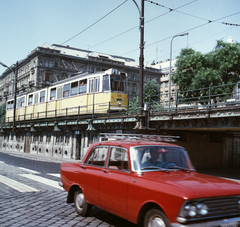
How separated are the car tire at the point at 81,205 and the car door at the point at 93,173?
203mm

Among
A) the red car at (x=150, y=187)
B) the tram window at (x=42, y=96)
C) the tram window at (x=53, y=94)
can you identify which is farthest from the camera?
the tram window at (x=42, y=96)

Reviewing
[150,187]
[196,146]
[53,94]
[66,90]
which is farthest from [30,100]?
[150,187]

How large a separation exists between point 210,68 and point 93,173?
3205 centimetres

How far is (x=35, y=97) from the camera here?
33.3m

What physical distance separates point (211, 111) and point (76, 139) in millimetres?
16457

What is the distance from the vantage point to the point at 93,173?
5770mm

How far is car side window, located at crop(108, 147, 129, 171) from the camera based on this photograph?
17.0ft

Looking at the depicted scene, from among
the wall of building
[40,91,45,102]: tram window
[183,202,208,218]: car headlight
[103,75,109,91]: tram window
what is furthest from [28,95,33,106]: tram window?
[183,202,208,218]: car headlight

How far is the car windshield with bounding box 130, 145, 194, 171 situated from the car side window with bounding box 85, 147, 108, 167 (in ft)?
2.80

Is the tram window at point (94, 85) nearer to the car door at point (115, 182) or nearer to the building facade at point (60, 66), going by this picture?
the car door at point (115, 182)

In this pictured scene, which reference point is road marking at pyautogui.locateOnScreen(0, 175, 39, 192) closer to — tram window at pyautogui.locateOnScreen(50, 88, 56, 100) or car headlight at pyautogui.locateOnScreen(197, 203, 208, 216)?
car headlight at pyautogui.locateOnScreen(197, 203, 208, 216)

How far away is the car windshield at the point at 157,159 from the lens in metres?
5.01

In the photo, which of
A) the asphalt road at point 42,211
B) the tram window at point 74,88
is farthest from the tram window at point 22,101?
the asphalt road at point 42,211

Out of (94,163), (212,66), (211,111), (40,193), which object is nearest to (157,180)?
(94,163)
